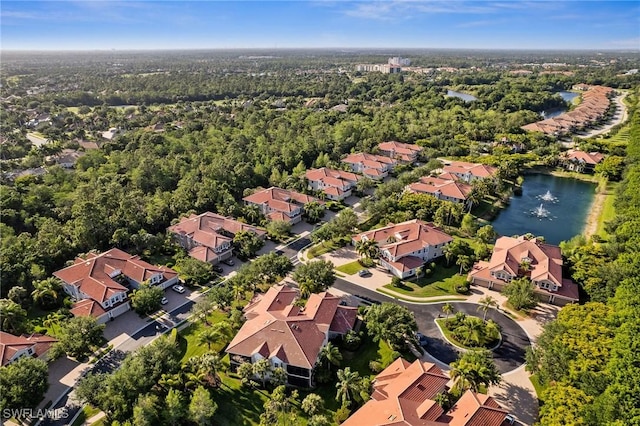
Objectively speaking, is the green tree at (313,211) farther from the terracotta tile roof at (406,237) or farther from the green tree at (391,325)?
the green tree at (391,325)

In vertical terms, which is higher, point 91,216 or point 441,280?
point 91,216

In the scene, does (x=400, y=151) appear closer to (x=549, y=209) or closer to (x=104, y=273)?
(x=549, y=209)

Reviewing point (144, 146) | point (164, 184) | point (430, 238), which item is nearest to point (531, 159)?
point (430, 238)

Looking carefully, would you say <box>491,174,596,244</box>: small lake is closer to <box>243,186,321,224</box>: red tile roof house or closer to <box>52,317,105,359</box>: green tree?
<box>243,186,321,224</box>: red tile roof house

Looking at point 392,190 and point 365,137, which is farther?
point 365,137

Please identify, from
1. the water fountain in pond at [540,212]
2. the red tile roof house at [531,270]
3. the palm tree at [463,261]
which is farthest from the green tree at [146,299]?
the water fountain in pond at [540,212]

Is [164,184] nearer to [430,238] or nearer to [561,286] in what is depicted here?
[430,238]
